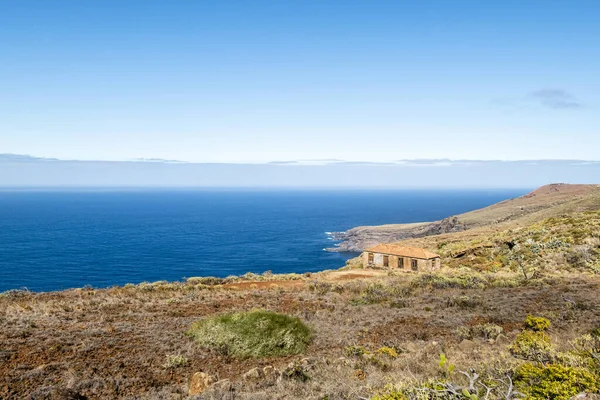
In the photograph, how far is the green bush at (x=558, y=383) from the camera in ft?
20.8

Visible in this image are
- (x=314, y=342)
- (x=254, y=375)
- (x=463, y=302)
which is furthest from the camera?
(x=463, y=302)

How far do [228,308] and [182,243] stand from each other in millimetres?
95377

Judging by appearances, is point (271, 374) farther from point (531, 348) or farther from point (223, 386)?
point (531, 348)

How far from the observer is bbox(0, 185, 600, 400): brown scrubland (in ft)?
28.5

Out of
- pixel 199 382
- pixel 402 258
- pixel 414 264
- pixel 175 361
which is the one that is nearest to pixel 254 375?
pixel 199 382

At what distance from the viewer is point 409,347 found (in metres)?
12.4

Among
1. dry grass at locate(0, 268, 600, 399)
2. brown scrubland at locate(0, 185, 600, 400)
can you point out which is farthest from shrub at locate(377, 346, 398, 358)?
dry grass at locate(0, 268, 600, 399)

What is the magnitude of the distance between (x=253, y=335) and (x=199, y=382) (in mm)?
3503

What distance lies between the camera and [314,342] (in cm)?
1359

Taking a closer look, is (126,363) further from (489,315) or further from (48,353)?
(489,315)

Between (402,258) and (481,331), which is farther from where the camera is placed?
(402,258)

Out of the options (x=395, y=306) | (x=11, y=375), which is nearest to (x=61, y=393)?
(x=11, y=375)

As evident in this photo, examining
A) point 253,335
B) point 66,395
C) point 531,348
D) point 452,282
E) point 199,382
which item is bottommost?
point 452,282

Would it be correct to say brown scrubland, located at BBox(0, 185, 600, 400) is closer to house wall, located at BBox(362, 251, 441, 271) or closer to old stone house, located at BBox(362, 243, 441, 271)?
house wall, located at BBox(362, 251, 441, 271)
